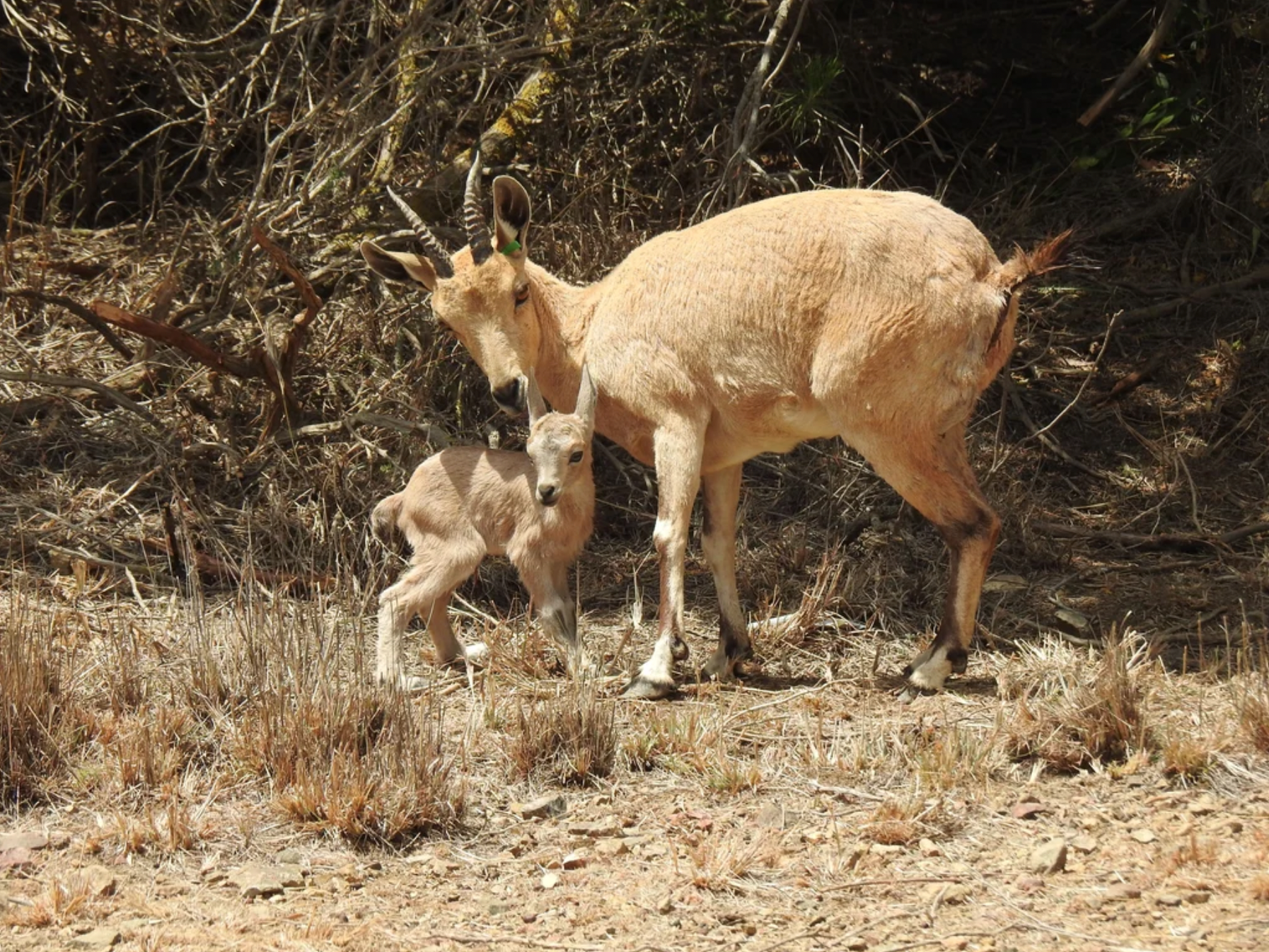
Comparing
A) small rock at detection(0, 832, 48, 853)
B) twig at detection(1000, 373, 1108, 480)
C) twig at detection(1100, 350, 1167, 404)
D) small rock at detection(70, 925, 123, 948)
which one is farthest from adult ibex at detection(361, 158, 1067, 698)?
twig at detection(1100, 350, 1167, 404)

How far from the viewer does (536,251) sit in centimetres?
970

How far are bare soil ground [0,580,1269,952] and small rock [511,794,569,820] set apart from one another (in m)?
0.04

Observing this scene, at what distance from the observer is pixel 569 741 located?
20.1 feet

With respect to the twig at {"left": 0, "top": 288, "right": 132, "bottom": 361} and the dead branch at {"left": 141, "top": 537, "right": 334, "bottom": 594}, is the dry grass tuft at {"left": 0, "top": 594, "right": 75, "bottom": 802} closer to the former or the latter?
the dead branch at {"left": 141, "top": 537, "right": 334, "bottom": 594}

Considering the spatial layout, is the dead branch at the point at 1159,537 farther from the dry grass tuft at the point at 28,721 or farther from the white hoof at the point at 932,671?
the dry grass tuft at the point at 28,721

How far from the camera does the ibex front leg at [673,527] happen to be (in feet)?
23.5

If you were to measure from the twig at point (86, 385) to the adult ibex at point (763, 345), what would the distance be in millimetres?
2289

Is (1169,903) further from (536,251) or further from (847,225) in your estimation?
(536,251)

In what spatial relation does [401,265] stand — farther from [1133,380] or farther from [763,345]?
[1133,380]

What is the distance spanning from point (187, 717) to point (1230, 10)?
322 inches

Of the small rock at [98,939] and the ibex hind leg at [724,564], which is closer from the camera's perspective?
the small rock at [98,939]

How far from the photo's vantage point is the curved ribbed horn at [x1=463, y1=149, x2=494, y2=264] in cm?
755

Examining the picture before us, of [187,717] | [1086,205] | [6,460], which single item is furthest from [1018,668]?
[6,460]

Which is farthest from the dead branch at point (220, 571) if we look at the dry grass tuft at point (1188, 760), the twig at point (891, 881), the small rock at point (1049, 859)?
the dry grass tuft at point (1188, 760)
